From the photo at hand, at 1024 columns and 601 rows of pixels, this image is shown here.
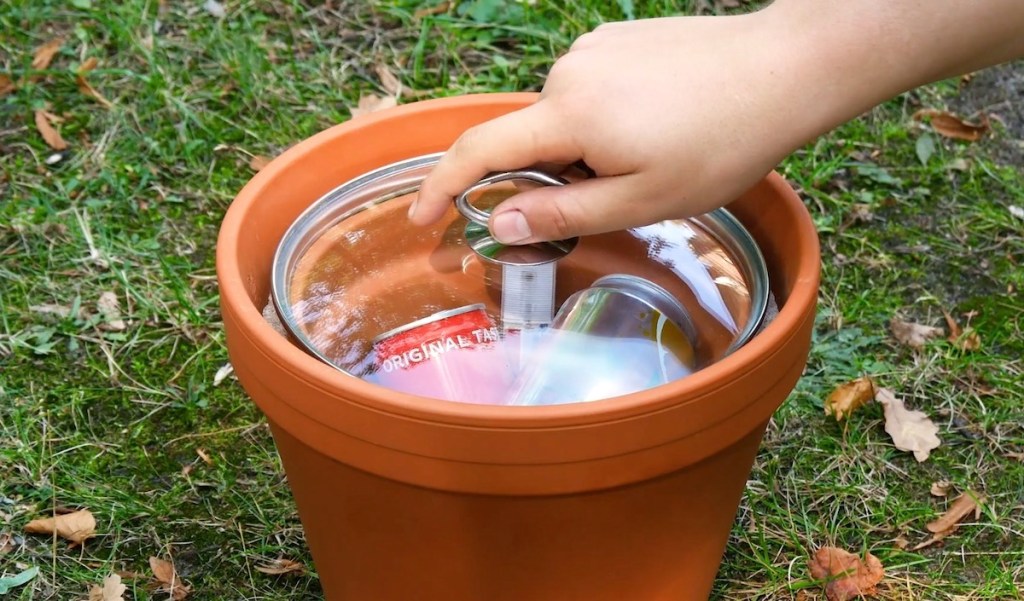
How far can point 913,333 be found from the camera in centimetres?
205

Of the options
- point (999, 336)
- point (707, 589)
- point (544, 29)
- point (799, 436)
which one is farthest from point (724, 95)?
point (544, 29)

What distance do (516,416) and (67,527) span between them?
103cm

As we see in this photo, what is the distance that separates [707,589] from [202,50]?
1933mm

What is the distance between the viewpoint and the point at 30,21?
9.12 feet

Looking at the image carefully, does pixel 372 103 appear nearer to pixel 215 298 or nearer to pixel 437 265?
pixel 215 298

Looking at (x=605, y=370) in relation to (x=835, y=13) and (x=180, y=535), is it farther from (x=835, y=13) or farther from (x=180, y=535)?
(x=180, y=535)

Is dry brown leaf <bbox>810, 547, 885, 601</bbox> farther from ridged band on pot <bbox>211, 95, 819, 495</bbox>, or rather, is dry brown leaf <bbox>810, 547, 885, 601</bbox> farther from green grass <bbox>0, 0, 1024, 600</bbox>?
ridged band on pot <bbox>211, 95, 819, 495</bbox>

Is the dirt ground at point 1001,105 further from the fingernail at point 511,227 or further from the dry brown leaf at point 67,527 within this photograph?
the dry brown leaf at point 67,527

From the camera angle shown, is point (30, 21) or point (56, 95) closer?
point (56, 95)

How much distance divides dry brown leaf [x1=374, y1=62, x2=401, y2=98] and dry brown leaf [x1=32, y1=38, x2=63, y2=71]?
0.83 m

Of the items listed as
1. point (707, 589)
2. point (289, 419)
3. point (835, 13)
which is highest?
point (835, 13)

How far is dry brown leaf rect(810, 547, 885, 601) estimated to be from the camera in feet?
5.25

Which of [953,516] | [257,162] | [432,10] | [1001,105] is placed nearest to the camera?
[953,516]

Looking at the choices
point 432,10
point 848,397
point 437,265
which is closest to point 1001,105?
point 848,397
